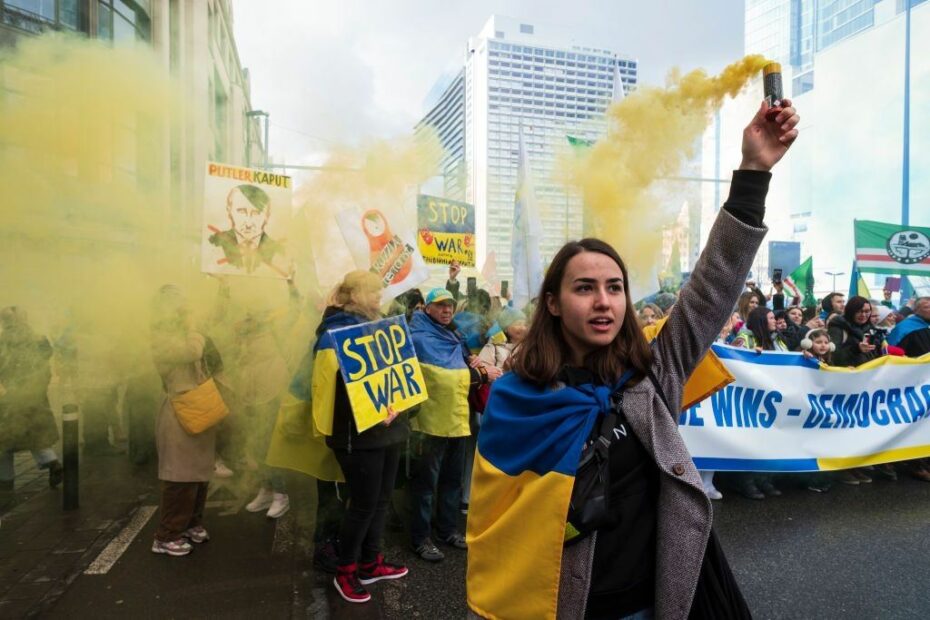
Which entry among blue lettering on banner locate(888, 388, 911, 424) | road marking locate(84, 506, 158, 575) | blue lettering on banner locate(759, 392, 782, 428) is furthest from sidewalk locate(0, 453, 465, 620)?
blue lettering on banner locate(888, 388, 911, 424)

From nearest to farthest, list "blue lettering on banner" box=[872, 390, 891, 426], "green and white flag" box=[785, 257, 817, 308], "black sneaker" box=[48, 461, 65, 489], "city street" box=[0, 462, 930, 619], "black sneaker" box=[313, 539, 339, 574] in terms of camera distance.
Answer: "city street" box=[0, 462, 930, 619] < "black sneaker" box=[313, 539, 339, 574] < "black sneaker" box=[48, 461, 65, 489] < "blue lettering on banner" box=[872, 390, 891, 426] < "green and white flag" box=[785, 257, 817, 308]

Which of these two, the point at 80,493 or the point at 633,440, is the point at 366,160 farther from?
the point at 633,440

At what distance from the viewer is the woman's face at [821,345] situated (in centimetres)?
570

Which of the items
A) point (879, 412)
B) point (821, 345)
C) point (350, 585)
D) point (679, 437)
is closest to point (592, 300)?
point (679, 437)

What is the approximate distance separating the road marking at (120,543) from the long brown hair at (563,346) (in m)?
3.69

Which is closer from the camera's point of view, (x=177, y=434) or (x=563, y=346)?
(x=563, y=346)

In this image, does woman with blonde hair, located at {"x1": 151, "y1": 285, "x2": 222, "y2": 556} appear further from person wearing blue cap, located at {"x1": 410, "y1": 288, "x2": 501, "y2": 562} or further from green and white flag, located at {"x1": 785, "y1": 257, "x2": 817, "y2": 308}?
green and white flag, located at {"x1": 785, "y1": 257, "x2": 817, "y2": 308}

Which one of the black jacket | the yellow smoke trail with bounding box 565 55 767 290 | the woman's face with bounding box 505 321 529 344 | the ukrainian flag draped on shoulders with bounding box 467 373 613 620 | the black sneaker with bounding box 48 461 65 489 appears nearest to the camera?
the ukrainian flag draped on shoulders with bounding box 467 373 613 620

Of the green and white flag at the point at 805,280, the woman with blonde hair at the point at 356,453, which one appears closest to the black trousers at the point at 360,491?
the woman with blonde hair at the point at 356,453

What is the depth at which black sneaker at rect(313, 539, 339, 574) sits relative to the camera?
3.87 m

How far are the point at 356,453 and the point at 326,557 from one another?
0.95m

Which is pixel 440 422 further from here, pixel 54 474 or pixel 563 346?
pixel 54 474

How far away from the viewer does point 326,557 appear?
3.90 metres

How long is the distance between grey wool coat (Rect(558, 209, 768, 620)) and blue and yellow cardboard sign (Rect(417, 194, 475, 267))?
16.3ft
